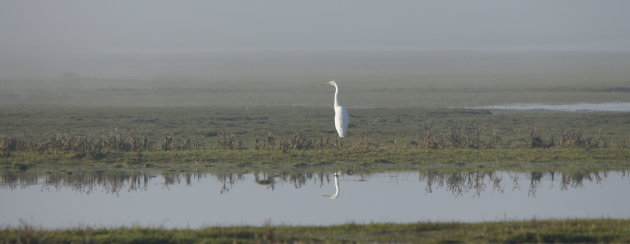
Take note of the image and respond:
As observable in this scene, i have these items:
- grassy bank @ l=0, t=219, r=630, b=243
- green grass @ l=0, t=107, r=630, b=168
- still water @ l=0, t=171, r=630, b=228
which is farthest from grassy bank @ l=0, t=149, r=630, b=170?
grassy bank @ l=0, t=219, r=630, b=243

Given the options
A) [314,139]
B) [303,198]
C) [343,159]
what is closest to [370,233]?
[303,198]

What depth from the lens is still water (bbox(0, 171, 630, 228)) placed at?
1500 cm

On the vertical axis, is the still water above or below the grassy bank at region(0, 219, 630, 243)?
below

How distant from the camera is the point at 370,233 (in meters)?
12.3

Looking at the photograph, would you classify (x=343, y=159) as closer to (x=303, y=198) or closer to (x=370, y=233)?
(x=303, y=198)

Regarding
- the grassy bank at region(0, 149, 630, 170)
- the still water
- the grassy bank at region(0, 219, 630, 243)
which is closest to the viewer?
the grassy bank at region(0, 219, 630, 243)

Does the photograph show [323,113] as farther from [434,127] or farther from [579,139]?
[579,139]

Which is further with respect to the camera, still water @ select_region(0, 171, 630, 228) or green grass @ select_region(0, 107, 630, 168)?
green grass @ select_region(0, 107, 630, 168)

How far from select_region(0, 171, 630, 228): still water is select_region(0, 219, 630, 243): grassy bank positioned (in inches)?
62.5

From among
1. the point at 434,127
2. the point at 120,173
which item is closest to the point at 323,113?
the point at 434,127

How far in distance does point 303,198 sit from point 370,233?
16.8 feet

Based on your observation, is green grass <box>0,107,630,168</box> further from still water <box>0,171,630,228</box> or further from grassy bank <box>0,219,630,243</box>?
grassy bank <box>0,219,630,243</box>

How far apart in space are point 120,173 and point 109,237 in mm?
9794

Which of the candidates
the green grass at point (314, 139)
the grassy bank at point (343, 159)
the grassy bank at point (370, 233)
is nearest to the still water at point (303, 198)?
the grassy bank at point (343, 159)
